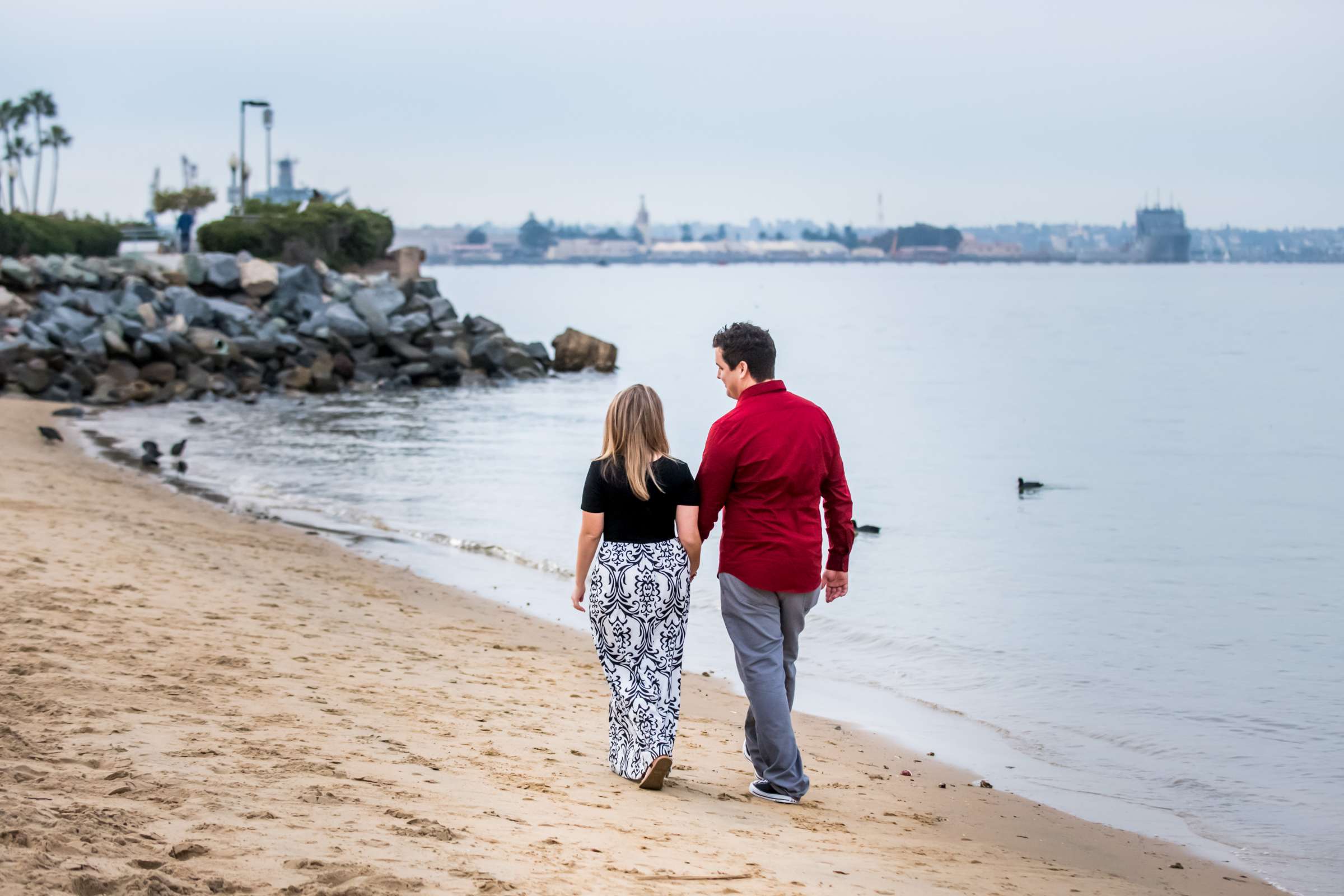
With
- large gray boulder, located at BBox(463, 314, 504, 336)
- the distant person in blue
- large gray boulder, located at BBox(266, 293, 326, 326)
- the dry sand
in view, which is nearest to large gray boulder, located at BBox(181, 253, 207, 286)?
large gray boulder, located at BBox(266, 293, 326, 326)

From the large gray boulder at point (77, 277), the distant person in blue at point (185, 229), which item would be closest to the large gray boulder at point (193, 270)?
the large gray boulder at point (77, 277)

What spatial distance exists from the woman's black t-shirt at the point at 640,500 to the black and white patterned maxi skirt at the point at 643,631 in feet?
0.16

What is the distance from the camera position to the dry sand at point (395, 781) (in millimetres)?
4297

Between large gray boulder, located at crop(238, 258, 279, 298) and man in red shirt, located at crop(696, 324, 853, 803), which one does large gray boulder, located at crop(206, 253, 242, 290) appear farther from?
man in red shirt, located at crop(696, 324, 853, 803)

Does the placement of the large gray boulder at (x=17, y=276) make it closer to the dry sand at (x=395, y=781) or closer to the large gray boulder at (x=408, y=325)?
the large gray boulder at (x=408, y=325)

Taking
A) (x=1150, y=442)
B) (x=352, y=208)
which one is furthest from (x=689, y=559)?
(x=352, y=208)

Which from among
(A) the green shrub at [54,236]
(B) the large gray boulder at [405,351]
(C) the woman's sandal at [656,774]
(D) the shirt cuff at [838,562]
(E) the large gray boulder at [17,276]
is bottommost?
(C) the woman's sandal at [656,774]

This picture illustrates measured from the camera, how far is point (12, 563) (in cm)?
952

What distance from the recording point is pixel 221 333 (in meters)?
35.8

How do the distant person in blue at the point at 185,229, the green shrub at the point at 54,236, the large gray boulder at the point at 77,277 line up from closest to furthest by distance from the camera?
the large gray boulder at the point at 77,277, the green shrub at the point at 54,236, the distant person in blue at the point at 185,229

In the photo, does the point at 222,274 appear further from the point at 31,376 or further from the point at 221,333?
the point at 31,376

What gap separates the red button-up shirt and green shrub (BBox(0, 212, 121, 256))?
142ft

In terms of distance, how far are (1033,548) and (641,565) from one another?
12.4m

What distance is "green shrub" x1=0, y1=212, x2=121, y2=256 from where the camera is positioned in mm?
44844
